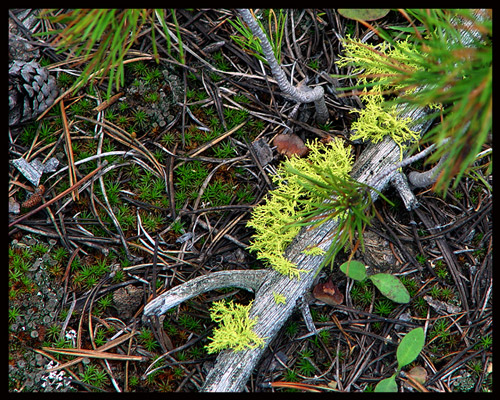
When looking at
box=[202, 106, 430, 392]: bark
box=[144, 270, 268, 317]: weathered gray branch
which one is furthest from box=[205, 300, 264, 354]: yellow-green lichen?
box=[144, 270, 268, 317]: weathered gray branch

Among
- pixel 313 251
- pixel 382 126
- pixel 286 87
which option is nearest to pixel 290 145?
pixel 286 87

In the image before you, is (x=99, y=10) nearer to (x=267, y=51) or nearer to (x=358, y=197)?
(x=267, y=51)

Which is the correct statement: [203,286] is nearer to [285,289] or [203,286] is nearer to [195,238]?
[195,238]

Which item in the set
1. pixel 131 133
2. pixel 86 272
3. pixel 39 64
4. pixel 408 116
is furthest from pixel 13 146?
pixel 408 116

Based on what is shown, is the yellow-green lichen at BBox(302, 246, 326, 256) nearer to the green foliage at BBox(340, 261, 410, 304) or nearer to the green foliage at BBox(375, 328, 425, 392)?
the green foliage at BBox(340, 261, 410, 304)

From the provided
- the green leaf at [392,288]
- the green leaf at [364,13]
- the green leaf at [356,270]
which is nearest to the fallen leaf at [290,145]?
the green leaf at [356,270]

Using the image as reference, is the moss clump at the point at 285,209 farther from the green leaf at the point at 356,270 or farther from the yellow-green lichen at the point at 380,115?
the green leaf at the point at 356,270

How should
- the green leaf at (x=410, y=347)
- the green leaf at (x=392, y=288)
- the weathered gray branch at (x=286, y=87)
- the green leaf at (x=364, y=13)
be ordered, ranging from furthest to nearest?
the green leaf at (x=364, y=13)
the green leaf at (x=392, y=288)
the green leaf at (x=410, y=347)
the weathered gray branch at (x=286, y=87)
